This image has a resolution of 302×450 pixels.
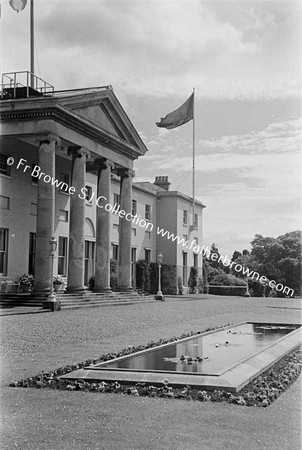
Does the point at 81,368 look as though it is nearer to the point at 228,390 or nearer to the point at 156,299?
the point at 228,390

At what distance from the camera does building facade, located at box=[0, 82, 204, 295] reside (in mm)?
25516

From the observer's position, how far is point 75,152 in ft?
94.1

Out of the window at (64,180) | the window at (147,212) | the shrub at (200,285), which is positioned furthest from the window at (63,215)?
the shrub at (200,285)

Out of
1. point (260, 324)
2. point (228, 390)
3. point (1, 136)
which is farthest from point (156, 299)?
point (228, 390)

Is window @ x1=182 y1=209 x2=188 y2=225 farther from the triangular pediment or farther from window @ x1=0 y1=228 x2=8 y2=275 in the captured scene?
window @ x1=0 y1=228 x2=8 y2=275

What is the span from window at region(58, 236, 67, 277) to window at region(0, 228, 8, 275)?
16.1 ft

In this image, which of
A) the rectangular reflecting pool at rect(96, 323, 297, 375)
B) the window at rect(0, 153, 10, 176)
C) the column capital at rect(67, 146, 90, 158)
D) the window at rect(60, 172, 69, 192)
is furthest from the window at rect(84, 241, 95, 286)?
the rectangular reflecting pool at rect(96, 323, 297, 375)

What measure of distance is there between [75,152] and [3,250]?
6.13 m

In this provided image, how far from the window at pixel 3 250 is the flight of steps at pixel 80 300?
3.88 m

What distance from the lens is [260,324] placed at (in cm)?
1795

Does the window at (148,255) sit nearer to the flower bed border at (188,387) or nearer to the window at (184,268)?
the window at (184,268)

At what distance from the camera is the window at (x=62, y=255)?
33.8 metres

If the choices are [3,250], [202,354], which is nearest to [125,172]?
[3,250]

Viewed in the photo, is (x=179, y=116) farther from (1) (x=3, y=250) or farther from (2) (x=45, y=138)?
(1) (x=3, y=250)
